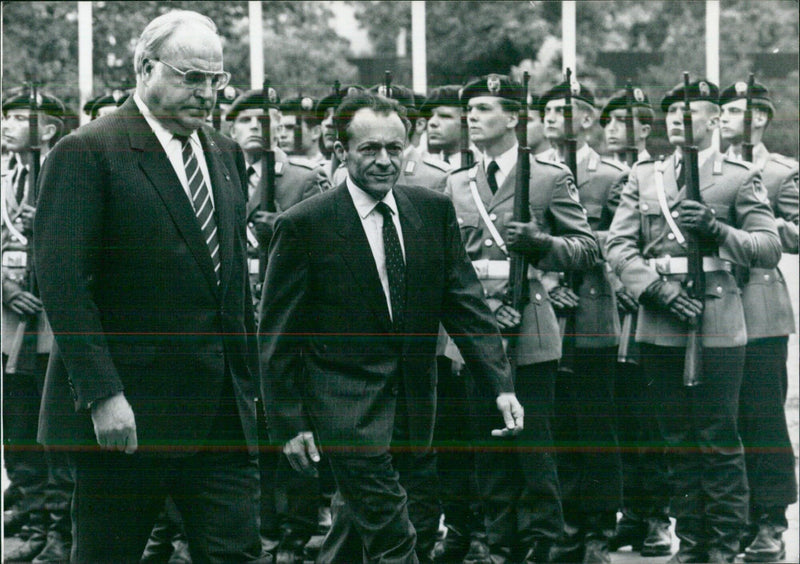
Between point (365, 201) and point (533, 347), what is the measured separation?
184cm

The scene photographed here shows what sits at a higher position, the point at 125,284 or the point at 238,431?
the point at 125,284

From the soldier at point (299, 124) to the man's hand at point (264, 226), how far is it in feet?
5.47

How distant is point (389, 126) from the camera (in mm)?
5348

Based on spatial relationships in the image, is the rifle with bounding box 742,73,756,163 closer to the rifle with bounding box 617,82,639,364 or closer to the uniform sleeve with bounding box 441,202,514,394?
the rifle with bounding box 617,82,639,364

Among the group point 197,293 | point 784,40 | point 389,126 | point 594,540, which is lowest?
point 594,540

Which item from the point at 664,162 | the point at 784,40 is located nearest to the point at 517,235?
the point at 664,162

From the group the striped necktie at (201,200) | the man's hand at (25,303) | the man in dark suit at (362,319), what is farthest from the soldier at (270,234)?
the striped necktie at (201,200)

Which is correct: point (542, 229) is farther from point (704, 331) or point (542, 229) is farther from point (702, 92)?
point (702, 92)

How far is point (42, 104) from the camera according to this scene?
29.5 feet

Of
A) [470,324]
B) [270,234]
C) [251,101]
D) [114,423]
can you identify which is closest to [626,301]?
[270,234]

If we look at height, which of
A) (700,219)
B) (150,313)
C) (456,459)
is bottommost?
(456,459)

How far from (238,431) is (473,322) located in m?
1.21

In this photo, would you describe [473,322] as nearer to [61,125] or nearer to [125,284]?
[125,284]

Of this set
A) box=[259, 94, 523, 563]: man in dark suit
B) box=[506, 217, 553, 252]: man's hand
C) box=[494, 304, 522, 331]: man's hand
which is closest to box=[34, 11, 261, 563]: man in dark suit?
box=[259, 94, 523, 563]: man in dark suit
